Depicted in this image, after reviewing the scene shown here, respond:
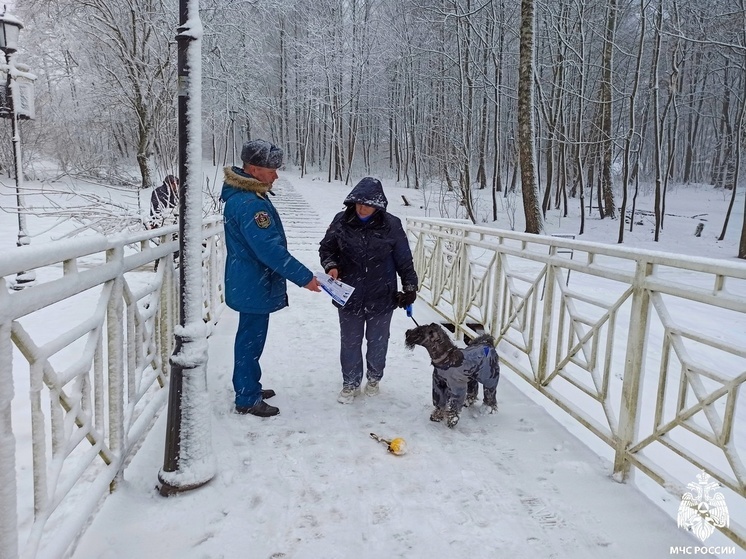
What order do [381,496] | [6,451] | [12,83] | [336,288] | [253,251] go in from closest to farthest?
[6,451] → [381,496] → [253,251] → [336,288] → [12,83]

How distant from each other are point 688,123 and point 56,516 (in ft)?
143

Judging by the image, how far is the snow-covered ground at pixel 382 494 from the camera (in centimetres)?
227

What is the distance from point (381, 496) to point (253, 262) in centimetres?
173

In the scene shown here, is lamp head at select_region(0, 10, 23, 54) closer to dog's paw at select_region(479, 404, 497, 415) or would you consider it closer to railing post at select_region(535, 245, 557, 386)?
railing post at select_region(535, 245, 557, 386)

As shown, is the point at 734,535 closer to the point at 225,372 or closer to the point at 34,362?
the point at 34,362

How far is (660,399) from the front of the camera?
2.67m

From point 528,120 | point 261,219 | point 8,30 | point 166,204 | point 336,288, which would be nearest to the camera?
point 261,219

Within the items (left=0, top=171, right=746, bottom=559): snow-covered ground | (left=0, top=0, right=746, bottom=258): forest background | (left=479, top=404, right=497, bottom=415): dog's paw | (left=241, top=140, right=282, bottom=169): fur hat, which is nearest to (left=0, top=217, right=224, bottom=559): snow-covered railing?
(left=0, top=171, right=746, bottom=559): snow-covered ground

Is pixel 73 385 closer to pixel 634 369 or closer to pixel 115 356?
pixel 115 356

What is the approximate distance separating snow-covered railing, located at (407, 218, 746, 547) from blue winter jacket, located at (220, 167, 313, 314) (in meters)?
1.70

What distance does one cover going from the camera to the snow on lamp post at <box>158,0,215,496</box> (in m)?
2.55

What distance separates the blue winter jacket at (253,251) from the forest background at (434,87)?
664 centimetres

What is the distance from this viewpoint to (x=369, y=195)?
3.69 meters

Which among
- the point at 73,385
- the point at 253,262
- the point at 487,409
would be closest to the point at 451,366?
the point at 487,409
